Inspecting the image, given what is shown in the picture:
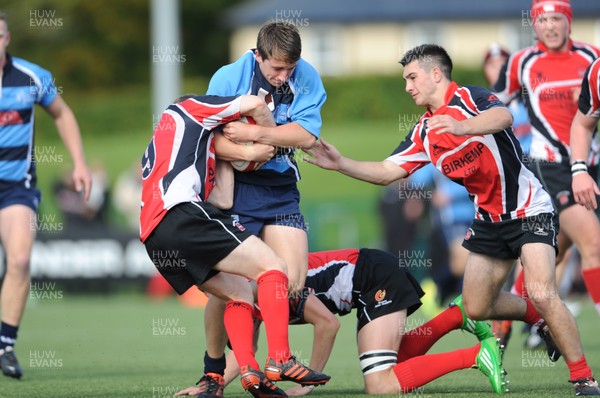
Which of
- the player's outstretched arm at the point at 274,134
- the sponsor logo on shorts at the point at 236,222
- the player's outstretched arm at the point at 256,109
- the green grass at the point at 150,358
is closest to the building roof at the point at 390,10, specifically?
the green grass at the point at 150,358

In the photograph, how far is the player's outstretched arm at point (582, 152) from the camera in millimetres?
6656

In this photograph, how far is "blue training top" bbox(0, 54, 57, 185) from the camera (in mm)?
7848

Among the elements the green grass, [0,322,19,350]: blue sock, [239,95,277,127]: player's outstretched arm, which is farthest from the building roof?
[239,95,277,127]: player's outstretched arm

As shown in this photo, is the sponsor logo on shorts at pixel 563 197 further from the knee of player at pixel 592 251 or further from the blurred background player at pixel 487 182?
the blurred background player at pixel 487 182

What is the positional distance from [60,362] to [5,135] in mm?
2009

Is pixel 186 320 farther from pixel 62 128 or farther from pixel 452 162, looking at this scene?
pixel 452 162

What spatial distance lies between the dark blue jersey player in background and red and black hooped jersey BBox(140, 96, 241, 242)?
0.16 meters

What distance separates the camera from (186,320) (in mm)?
12555

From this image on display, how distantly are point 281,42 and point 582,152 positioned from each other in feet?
6.99

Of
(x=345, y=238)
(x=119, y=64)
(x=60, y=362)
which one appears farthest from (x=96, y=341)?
(x=119, y=64)

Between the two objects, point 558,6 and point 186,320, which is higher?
point 558,6

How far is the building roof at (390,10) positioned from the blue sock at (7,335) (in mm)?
37519

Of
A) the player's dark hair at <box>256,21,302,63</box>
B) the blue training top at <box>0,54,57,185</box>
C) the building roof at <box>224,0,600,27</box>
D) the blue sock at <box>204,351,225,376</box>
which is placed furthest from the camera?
the building roof at <box>224,0,600,27</box>

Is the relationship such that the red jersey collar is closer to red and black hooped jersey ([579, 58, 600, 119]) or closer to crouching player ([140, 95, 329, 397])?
red and black hooped jersey ([579, 58, 600, 119])
